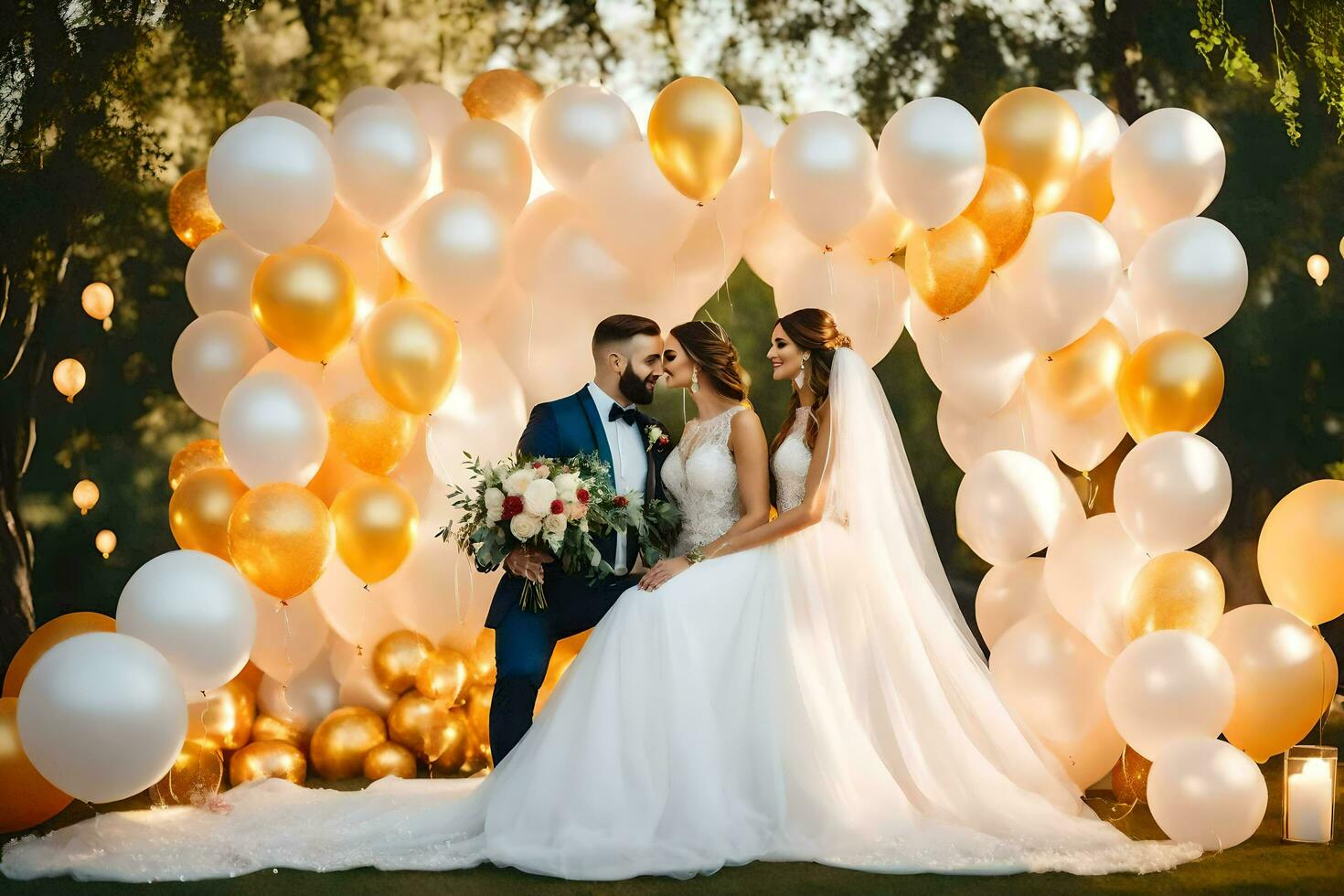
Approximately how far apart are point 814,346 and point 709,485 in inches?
24.2

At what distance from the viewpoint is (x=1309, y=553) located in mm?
4645

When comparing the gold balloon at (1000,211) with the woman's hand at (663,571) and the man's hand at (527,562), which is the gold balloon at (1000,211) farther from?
the man's hand at (527,562)

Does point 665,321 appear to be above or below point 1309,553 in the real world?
above

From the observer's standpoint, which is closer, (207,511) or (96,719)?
(96,719)

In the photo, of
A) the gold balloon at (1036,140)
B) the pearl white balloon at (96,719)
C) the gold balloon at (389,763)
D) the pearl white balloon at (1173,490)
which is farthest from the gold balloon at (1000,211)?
the pearl white balloon at (96,719)

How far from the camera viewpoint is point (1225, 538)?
762 cm

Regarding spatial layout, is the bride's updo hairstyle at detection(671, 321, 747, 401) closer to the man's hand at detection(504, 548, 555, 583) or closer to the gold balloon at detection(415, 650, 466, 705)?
the man's hand at detection(504, 548, 555, 583)

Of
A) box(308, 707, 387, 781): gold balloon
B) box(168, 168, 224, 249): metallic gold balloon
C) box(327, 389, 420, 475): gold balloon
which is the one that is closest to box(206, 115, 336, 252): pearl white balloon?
box(327, 389, 420, 475): gold balloon

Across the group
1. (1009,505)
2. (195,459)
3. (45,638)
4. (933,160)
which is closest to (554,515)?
(1009,505)

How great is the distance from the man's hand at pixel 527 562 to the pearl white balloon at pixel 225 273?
1.90m

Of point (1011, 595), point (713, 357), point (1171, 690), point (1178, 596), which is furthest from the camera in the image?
point (1011, 595)

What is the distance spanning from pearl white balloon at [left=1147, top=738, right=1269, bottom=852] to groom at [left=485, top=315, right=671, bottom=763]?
1.97m

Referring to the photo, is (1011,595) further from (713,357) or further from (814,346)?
(713,357)

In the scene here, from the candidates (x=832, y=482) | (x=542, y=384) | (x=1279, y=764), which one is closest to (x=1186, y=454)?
(x=832, y=482)
